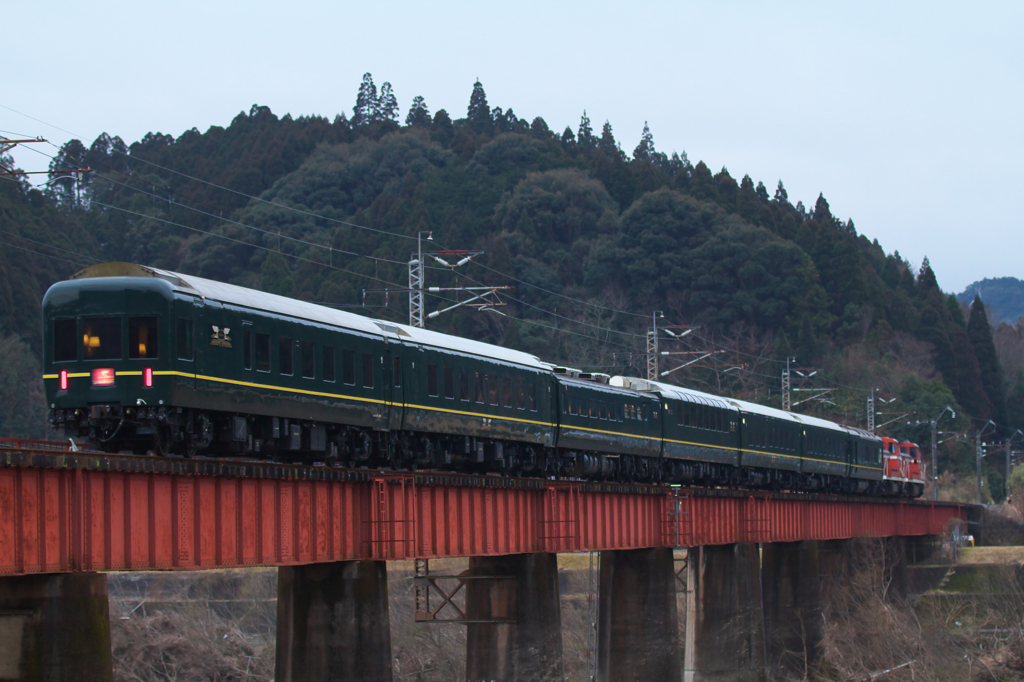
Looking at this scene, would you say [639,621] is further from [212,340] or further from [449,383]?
[212,340]

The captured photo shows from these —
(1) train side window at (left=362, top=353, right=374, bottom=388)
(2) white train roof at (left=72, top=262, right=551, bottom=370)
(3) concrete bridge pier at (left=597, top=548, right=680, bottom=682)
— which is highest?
(2) white train roof at (left=72, top=262, right=551, bottom=370)

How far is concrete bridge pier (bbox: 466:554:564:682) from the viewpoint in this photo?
3425 centimetres

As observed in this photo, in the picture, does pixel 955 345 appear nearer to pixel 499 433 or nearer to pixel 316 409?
pixel 499 433

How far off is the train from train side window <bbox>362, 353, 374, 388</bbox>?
53mm

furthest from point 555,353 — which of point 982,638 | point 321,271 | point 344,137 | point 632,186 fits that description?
point 344,137

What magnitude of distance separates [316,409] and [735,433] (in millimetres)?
29738

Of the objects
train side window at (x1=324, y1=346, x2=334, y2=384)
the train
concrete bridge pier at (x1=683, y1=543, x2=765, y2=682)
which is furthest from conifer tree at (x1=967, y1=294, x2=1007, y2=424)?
train side window at (x1=324, y1=346, x2=334, y2=384)

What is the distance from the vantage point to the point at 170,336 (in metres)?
21.7

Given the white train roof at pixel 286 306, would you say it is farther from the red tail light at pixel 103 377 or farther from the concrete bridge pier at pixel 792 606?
the concrete bridge pier at pixel 792 606

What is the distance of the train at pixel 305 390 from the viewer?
21.7m

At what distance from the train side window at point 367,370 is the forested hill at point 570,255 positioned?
80.7m

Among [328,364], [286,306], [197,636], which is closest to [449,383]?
[328,364]

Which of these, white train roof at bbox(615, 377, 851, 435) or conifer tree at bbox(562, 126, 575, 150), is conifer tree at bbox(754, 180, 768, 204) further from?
white train roof at bbox(615, 377, 851, 435)

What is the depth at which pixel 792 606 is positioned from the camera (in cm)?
5678
